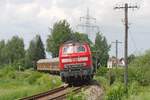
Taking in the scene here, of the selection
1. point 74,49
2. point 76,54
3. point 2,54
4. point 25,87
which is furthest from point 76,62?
point 2,54

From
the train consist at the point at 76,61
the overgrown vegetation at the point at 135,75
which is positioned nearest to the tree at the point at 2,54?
the overgrown vegetation at the point at 135,75

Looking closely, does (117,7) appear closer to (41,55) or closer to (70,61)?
(70,61)

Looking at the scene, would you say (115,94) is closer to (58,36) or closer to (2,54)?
(58,36)

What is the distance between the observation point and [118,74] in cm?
5194

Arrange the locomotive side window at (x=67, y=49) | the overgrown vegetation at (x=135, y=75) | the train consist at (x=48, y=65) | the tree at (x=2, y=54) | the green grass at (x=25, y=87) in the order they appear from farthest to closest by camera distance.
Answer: the tree at (x=2, y=54)
the train consist at (x=48, y=65)
the overgrown vegetation at (x=135, y=75)
the locomotive side window at (x=67, y=49)
the green grass at (x=25, y=87)

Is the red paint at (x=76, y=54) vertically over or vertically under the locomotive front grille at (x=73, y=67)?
over

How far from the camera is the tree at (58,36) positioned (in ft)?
341

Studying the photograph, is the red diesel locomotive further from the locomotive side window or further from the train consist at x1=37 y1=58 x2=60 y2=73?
the train consist at x1=37 y1=58 x2=60 y2=73

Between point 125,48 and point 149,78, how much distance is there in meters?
11.9

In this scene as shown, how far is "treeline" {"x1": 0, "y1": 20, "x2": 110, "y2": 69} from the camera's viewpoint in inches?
4087

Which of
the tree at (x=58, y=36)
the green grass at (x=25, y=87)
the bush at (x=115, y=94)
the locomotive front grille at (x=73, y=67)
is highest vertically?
the tree at (x=58, y=36)

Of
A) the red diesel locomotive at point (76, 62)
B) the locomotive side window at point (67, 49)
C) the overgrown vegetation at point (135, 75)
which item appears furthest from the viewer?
the overgrown vegetation at point (135, 75)

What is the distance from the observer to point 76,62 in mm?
33625

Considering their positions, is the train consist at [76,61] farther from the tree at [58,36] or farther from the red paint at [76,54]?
the tree at [58,36]
